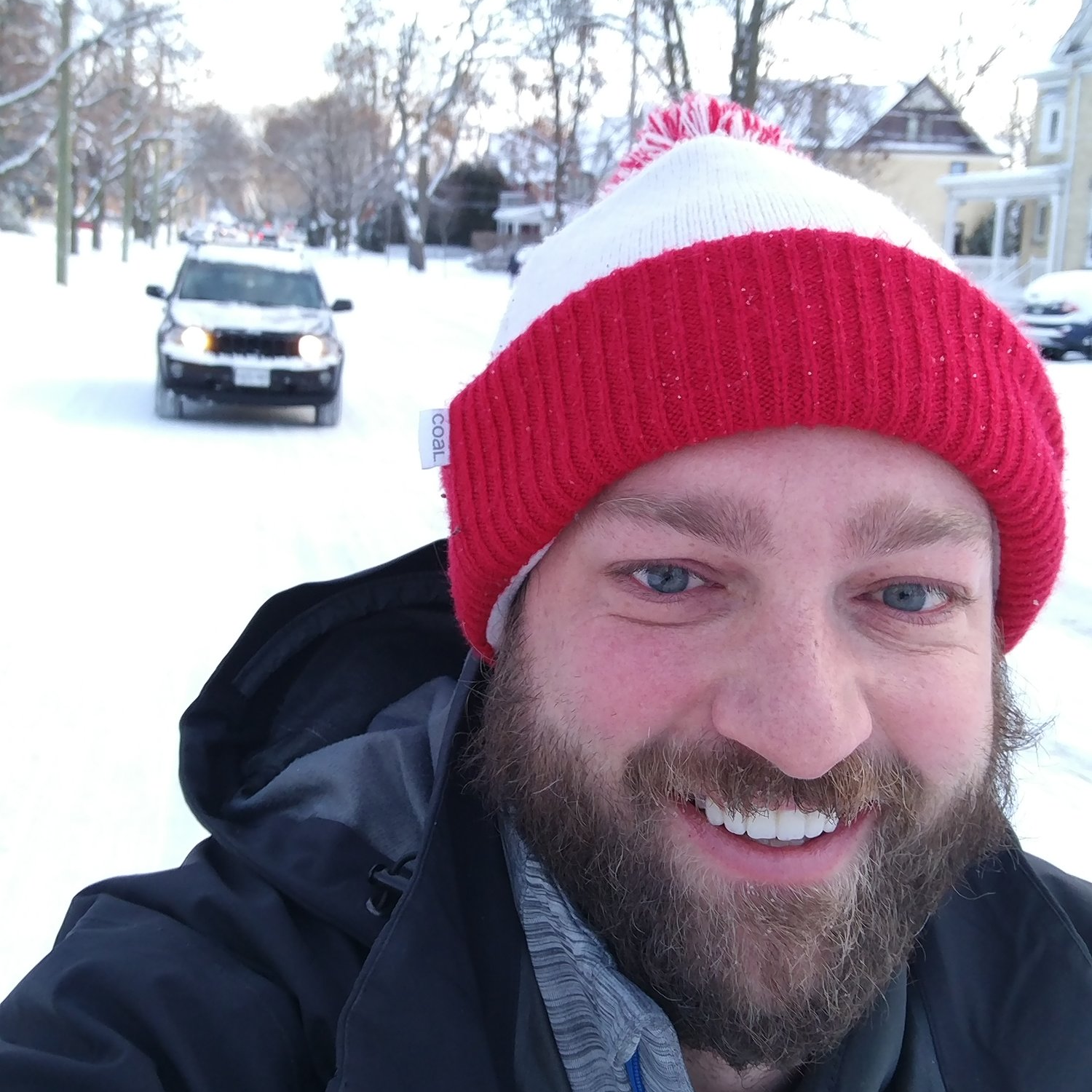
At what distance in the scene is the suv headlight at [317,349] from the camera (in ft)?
33.2

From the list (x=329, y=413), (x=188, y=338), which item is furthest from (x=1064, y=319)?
(x=188, y=338)

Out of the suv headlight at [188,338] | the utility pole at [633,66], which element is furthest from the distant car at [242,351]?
the utility pole at [633,66]

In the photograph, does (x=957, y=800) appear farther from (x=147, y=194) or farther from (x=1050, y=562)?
(x=147, y=194)

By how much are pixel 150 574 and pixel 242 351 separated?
196 inches

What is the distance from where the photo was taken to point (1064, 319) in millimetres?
16406

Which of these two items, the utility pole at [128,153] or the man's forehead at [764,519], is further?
the utility pole at [128,153]

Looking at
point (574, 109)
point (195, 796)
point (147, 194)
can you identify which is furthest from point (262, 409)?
point (147, 194)

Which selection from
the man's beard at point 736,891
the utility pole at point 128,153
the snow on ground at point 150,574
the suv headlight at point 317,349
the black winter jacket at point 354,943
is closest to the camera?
the black winter jacket at point 354,943

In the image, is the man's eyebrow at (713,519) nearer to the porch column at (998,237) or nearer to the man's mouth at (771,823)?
the man's mouth at (771,823)

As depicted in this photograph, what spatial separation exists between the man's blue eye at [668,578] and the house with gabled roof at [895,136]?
1430 centimetres

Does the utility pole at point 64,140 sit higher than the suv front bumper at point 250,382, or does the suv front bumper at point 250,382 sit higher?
the utility pole at point 64,140

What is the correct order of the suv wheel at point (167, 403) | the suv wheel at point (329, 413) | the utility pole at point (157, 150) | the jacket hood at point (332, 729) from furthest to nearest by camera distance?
the utility pole at point (157, 150)
the suv wheel at point (329, 413)
the suv wheel at point (167, 403)
the jacket hood at point (332, 729)

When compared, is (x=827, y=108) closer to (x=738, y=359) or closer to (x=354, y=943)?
(x=738, y=359)

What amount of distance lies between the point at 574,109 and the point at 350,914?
26.8m
